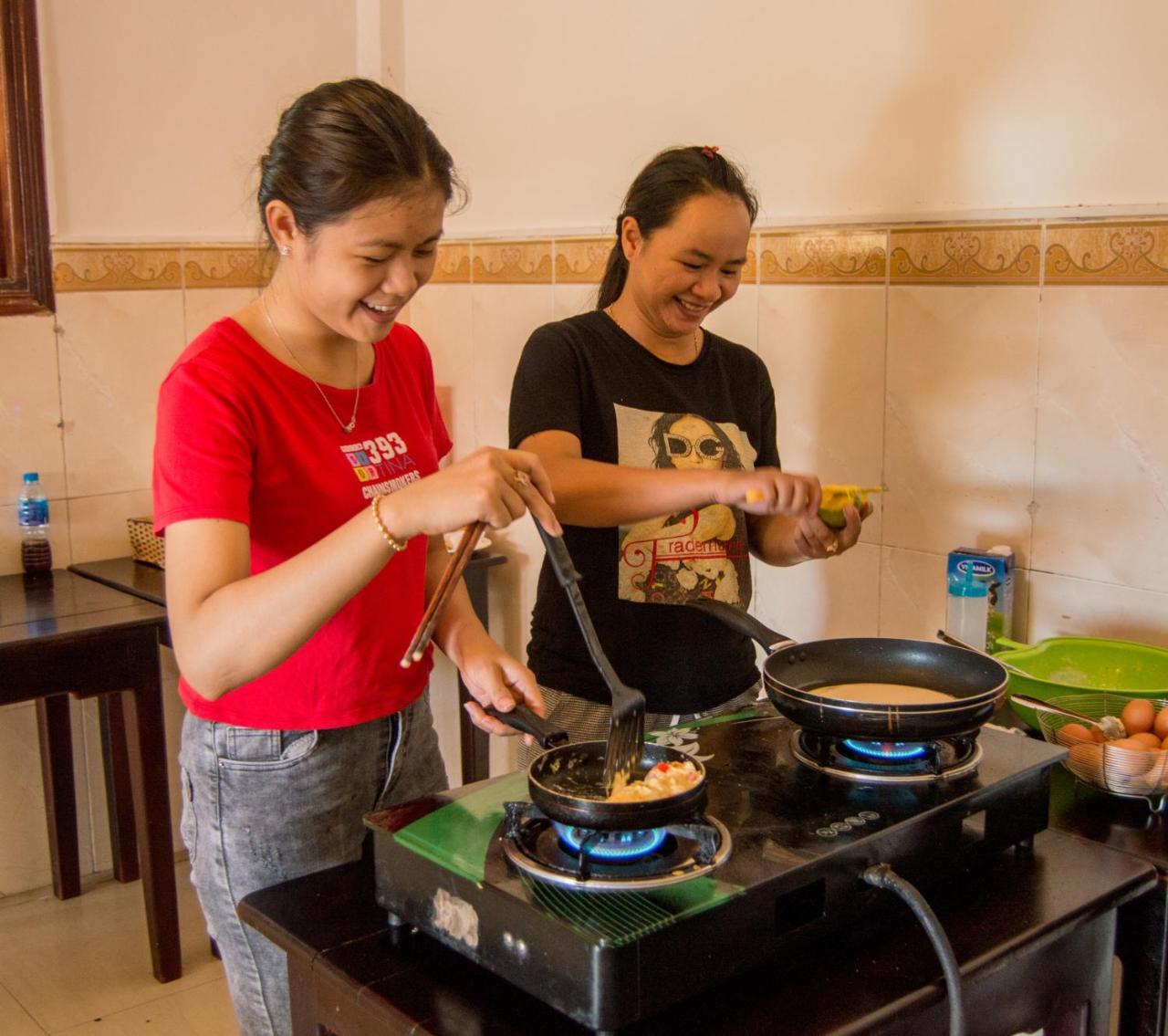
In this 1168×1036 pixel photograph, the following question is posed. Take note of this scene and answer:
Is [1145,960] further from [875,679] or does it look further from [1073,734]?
[875,679]

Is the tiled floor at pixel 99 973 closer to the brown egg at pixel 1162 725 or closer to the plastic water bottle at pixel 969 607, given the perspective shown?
the plastic water bottle at pixel 969 607

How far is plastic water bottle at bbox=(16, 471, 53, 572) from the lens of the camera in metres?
3.06

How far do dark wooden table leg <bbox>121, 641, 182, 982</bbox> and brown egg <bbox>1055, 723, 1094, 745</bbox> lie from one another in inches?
72.0

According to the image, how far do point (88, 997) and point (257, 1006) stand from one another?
1520 mm

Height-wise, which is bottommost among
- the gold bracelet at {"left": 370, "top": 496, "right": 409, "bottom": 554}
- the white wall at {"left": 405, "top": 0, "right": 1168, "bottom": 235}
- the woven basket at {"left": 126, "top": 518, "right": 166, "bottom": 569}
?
the woven basket at {"left": 126, "top": 518, "right": 166, "bottom": 569}

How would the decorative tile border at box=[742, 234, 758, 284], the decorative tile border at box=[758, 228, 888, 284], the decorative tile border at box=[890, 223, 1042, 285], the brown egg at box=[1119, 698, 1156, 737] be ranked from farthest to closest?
the decorative tile border at box=[742, 234, 758, 284]
the decorative tile border at box=[758, 228, 888, 284]
the decorative tile border at box=[890, 223, 1042, 285]
the brown egg at box=[1119, 698, 1156, 737]

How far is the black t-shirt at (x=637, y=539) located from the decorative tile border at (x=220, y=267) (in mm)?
1609

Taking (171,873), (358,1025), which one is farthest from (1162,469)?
(171,873)

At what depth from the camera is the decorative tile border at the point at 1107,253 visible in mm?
1970

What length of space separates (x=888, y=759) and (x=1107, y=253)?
40.8 inches

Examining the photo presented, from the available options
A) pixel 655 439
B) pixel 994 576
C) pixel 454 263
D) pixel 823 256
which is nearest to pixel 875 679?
pixel 655 439

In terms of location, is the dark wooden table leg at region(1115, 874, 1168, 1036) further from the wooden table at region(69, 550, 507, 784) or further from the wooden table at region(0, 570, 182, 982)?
the wooden table at region(0, 570, 182, 982)

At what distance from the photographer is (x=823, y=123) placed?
7.88ft

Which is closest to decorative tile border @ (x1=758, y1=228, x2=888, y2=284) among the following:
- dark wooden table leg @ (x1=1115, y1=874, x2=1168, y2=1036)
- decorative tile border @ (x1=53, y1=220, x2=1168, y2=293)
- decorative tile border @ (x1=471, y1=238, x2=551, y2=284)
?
decorative tile border @ (x1=53, y1=220, x2=1168, y2=293)
